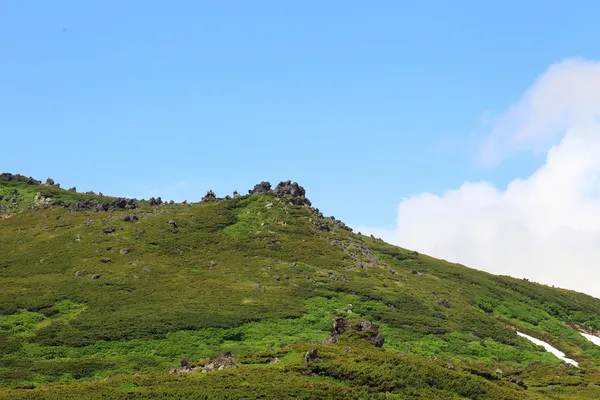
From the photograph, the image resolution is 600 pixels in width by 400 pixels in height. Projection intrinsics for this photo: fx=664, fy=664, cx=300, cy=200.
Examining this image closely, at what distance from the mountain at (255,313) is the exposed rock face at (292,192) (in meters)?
0.43

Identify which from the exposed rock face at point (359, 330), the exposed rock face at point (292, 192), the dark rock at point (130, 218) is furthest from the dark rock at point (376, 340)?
the exposed rock face at point (292, 192)

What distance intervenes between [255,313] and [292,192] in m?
64.4

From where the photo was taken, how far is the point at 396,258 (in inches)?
5723

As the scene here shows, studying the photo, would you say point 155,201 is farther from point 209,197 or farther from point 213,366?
point 213,366

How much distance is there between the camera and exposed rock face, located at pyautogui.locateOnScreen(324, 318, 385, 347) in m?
63.2

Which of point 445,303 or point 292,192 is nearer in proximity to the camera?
point 445,303

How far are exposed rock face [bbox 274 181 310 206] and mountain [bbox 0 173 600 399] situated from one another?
43 centimetres

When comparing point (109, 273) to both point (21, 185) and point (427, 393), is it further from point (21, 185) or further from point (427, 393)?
point (21, 185)

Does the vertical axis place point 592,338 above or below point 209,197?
below

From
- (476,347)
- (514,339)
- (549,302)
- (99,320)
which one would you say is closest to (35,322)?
(99,320)

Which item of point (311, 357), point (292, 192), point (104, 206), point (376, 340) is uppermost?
point (292, 192)

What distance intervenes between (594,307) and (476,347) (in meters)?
74.6

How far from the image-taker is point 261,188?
151500 mm

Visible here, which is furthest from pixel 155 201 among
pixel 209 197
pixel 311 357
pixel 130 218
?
pixel 311 357
